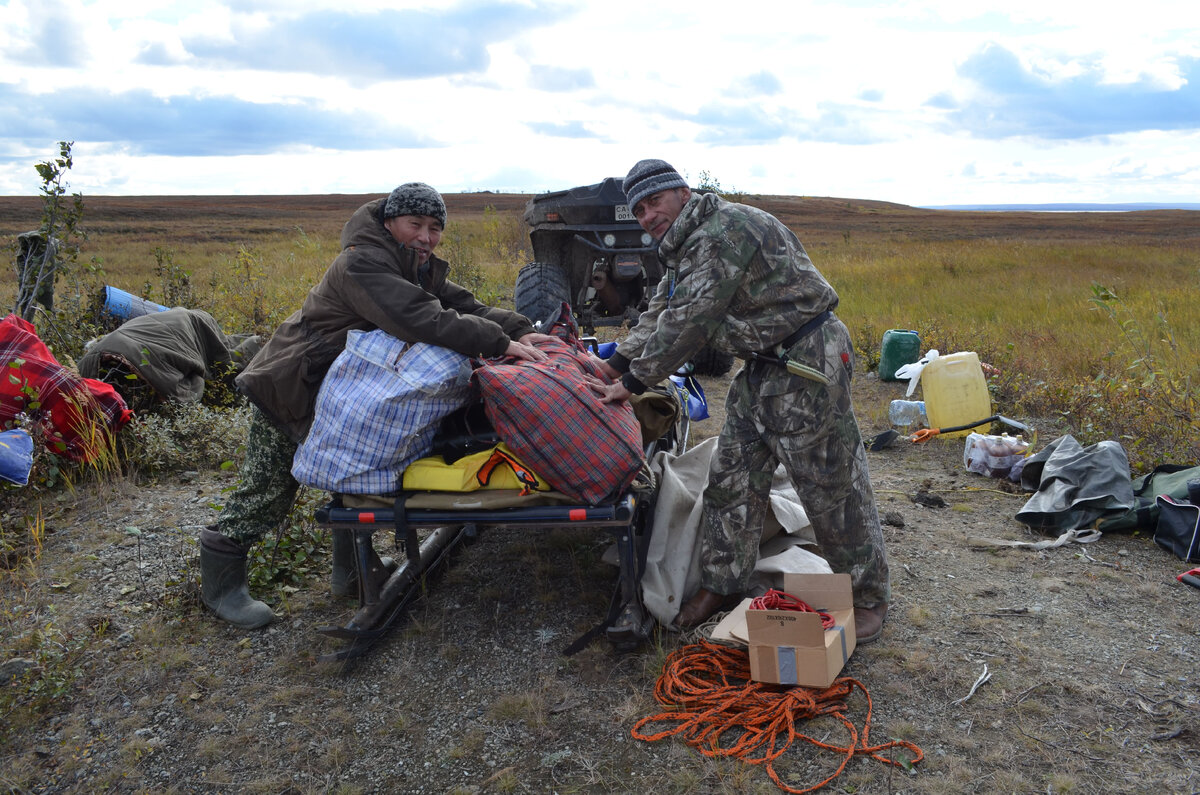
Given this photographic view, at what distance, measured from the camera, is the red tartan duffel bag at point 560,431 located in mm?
3170

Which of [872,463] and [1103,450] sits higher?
[1103,450]

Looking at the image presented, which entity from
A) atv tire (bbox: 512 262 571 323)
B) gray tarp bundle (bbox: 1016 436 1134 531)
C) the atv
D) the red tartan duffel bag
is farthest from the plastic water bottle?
the red tartan duffel bag

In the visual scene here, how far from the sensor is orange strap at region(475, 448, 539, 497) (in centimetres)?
325

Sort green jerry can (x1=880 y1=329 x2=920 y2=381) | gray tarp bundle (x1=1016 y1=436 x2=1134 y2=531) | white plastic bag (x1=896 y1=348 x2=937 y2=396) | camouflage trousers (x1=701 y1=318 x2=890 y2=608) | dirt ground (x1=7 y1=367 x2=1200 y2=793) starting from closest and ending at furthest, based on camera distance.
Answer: dirt ground (x1=7 y1=367 x2=1200 y2=793), camouflage trousers (x1=701 y1=318 x2=890 y2=608), gray tarp bundle (x1=1016 y1=436 x2=1134 y2=531), white plastic bag (x1=896 y1=348 x2=937 y2=396), green jerry can (x1=880 y1=329 x2=920 y2=381)

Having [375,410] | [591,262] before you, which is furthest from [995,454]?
[375,410]

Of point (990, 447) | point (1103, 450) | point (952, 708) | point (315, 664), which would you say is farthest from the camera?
point (990, 447)

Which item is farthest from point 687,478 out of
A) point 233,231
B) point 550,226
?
point 233,231

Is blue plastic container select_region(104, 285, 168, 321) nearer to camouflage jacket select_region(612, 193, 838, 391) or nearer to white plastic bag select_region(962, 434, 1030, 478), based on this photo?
camouflage jacket select_region(612, 193, 838, 391)

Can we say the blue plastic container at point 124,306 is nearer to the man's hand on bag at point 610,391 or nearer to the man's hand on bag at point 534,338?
the man's hand on bag at point 534,338

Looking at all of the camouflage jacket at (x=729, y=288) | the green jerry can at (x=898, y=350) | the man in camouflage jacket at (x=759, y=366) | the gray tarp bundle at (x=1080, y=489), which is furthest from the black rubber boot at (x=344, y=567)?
the green jerry can at (x=898, y=350)

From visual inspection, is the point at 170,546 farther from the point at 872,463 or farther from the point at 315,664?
the point at 872,463

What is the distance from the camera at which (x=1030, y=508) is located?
4.77 meters

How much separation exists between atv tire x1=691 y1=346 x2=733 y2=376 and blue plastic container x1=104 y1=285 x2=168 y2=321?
194 inches

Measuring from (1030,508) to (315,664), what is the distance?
3.80 metres
